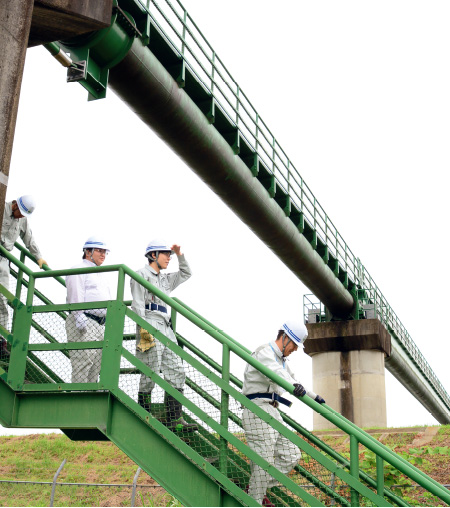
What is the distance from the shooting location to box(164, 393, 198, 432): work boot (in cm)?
598

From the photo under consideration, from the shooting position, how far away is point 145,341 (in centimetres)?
614

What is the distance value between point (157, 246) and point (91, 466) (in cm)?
939

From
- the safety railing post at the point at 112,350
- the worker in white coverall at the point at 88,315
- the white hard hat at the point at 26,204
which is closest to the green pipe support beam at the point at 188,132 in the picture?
the white hard hat at the point at 26,204

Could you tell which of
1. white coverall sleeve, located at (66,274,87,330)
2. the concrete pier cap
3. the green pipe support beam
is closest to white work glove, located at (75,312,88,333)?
white coverall sleeve, located at (66,274,87,330)

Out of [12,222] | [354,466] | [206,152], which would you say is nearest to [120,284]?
[12,222]

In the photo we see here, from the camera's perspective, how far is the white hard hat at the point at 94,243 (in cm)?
699

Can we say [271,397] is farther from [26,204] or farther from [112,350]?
[26,204]

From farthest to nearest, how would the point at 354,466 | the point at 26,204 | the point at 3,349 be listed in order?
the point at 26,204 < the point at 3,349 < the point at 354,466

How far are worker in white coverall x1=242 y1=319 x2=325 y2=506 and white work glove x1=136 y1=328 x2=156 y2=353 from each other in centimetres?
99

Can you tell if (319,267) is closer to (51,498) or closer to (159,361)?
(51,498)

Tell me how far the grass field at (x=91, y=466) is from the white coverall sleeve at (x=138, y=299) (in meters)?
6.63

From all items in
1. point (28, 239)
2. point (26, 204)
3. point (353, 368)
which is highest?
point (26, 204)

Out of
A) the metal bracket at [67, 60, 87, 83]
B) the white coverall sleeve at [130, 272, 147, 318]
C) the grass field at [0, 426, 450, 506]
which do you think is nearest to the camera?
the white coverall sleeve at [130, 272, 147, 318]

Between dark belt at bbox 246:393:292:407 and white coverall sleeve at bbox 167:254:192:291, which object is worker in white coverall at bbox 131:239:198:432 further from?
dark belt at bbox 246:393:292:407
